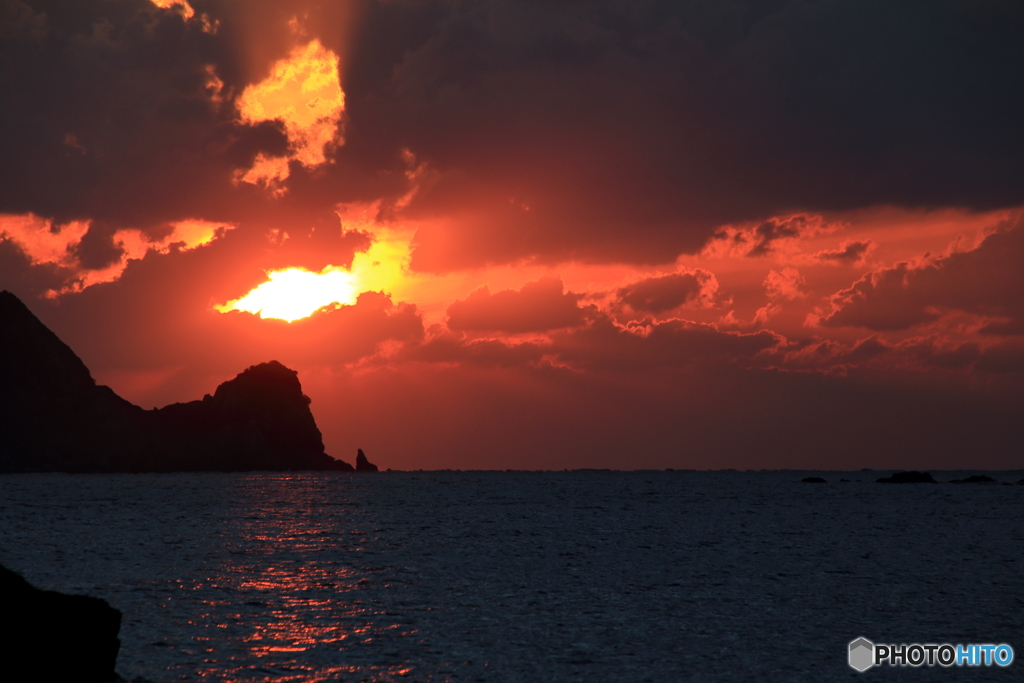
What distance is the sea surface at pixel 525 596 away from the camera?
24531 millimetres

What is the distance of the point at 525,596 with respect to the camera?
37.8m

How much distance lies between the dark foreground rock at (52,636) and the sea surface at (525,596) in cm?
249

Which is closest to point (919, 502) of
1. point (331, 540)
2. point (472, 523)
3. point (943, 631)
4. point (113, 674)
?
point (472, 523)

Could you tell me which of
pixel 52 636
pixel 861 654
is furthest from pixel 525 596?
pixel 52 636

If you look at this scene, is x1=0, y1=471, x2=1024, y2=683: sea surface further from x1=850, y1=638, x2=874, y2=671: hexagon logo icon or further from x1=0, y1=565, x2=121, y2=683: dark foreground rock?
x1=0, y1=565, x2=121, y2=683: dark foreground rock

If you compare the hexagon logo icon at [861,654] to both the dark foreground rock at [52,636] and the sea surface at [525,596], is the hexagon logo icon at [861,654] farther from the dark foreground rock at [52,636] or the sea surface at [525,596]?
the dark foreground rock at [52,636]

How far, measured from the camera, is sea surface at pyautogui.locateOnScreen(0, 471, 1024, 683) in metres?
24.5

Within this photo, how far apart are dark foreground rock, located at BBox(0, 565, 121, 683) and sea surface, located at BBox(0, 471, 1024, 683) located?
8.17 ft

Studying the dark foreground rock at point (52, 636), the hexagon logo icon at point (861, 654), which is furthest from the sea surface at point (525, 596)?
the dark foreground rock at point (52, 636)

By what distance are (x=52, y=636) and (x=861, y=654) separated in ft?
76.6

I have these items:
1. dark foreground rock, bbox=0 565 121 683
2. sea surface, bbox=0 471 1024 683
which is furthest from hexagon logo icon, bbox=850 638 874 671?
dark foreground rock, bbox=0 565 121 683

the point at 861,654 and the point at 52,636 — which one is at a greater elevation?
the point at 52,636

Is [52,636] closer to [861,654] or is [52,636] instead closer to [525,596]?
[525,596]

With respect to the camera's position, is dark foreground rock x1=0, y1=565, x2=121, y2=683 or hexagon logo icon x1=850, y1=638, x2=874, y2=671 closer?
dark foreground rock x1=0, y1=565, x2=121, y2=683
